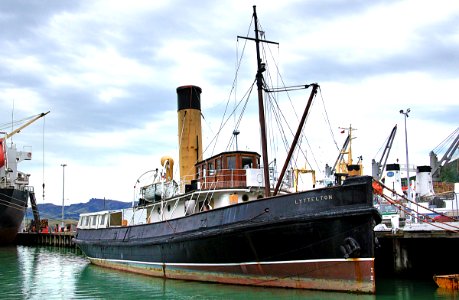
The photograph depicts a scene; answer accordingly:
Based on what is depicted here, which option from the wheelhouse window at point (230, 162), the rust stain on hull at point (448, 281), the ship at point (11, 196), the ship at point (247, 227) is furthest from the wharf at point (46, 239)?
the rust stain on hull at point (448, 281)

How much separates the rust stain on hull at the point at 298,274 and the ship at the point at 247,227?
1.1 inches

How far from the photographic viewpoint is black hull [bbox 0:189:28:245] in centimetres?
4066

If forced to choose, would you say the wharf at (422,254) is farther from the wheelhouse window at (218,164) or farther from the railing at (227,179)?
the wheelhouse window at (218,164)

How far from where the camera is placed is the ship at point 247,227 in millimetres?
13766

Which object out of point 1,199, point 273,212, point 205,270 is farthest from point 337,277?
point 1,199

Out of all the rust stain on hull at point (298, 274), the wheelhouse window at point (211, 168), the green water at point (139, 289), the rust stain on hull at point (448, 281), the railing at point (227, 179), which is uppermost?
the wheelhouse window at point (211, 168)

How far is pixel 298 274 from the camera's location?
14398 millimetres

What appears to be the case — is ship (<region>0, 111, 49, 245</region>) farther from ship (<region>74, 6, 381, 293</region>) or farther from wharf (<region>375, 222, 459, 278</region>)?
wharf (<region>375, 222, 459, 278</region>)

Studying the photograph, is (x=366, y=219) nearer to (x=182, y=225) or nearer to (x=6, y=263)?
(x=182, y=225)

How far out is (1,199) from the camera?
40344 mm

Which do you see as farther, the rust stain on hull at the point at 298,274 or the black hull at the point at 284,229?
the black hull at the point at 284,229

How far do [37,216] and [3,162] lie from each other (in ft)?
37.0

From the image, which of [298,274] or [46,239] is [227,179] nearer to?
[298,274]

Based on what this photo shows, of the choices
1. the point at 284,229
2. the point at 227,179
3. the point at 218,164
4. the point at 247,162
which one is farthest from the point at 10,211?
the point at 284,229
